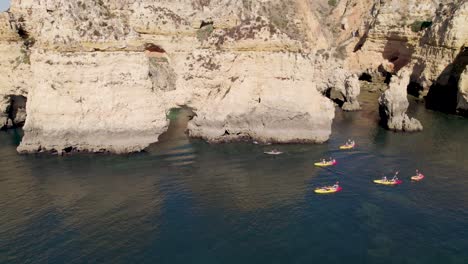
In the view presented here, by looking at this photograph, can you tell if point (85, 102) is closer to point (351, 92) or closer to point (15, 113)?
point (15, 113)

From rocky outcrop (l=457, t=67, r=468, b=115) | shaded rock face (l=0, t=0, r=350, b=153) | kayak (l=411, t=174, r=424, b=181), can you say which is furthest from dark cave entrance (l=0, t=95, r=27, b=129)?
rocky outcrop (l=457, t=67, r=468, b=115)

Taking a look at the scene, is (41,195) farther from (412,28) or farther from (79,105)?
(412,28)

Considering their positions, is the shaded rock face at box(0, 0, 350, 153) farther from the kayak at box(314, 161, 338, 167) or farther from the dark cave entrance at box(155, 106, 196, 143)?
the kayak at box(314, 161, 338, 167)

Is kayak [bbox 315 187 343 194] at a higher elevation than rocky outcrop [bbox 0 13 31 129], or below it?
below

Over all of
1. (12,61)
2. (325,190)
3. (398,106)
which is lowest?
(325,190)

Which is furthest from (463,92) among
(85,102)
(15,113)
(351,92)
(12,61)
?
(15,113)

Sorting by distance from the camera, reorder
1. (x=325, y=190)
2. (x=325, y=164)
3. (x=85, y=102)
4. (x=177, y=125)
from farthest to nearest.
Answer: (x=177, y=125), (x=85, y=102), (x=325, y=164), (x=325, y=190)
